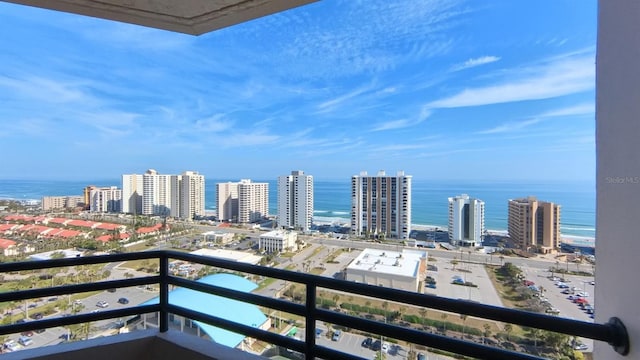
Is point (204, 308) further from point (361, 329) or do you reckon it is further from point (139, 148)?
point (139, 148)

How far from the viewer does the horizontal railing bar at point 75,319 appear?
1446 millimetres

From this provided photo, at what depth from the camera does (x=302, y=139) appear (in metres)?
12.1

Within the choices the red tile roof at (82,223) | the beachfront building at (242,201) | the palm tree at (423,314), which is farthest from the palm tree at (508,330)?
the red tile roof at (82,223)

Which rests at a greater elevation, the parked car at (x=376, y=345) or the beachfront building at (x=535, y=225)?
the beachfront building at (x=535, y=225)

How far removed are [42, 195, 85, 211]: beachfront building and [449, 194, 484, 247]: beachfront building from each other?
214 inches

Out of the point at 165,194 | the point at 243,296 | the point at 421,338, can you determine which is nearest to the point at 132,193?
the point at 165,194

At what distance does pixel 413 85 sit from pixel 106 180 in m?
9.20

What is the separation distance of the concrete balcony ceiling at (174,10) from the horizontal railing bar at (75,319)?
179cm

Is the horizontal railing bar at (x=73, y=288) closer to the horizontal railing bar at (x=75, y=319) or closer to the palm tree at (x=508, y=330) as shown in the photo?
the horizontal railing bar at (x=75, y=319)

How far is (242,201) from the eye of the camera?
16.3ft

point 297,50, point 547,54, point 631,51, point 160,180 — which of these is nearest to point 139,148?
point 160,180

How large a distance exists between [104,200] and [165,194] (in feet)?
2.91

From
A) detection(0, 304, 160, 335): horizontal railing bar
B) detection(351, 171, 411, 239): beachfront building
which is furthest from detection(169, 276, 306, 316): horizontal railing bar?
detection(351, 171, 411, 239): beachfront building

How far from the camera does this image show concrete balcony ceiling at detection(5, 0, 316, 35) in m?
1.61
